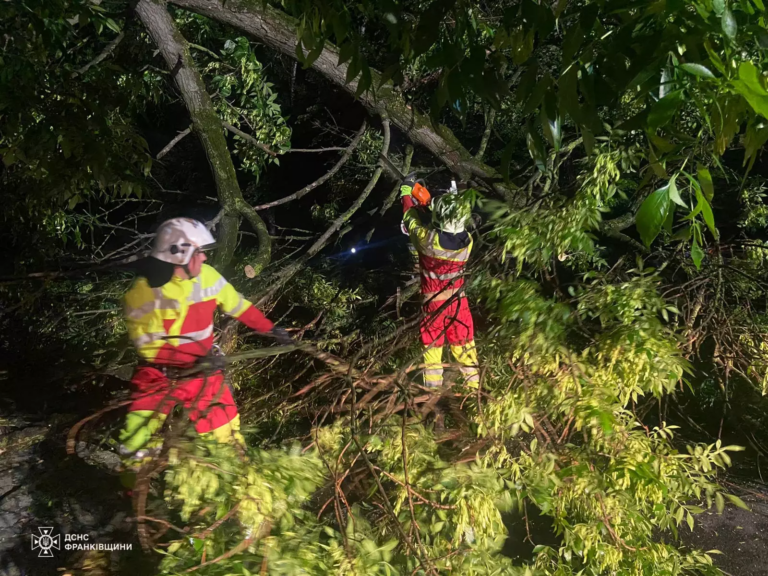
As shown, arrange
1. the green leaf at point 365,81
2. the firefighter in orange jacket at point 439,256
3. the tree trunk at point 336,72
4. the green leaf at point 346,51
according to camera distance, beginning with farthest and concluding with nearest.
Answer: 1. the tree trunk at point 336,72
2. the firefighter in orange jacket at point 439,256
3. the green leaf at point 346,51
4. the green leaf at point 365,81

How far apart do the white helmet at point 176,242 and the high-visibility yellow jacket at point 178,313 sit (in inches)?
4.7

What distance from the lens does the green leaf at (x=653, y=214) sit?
0.90 meters

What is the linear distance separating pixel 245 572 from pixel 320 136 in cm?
527

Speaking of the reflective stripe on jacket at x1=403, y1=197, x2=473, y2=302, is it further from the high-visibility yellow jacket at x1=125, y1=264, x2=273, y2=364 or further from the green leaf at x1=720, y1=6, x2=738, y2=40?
the green leaf at x1=720, y1=6, x2=738, y2=40

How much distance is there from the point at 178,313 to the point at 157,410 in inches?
33.4

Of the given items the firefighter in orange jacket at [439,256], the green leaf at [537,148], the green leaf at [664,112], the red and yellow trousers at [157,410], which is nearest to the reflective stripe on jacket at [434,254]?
the firefighter in orange jacket at [439,256]

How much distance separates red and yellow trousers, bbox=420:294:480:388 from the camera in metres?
2.20

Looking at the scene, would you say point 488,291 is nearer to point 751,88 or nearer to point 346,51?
point 346,51

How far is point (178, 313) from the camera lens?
2426mm

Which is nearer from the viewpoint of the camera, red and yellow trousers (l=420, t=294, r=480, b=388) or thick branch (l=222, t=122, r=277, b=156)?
red and yellow trousers (l=420, t=294, r=480, b=388)

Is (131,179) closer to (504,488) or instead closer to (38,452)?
(38,452)

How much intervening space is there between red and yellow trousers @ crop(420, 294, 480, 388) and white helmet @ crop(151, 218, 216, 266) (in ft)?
3.87

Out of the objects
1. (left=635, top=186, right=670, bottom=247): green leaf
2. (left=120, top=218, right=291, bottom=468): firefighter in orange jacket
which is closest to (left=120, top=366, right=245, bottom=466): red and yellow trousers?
(left=120, top=218, right=291, bottom=468): firefighter in orange jacket

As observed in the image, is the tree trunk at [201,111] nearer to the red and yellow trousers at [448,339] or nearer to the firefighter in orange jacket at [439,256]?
the firefighter in orange jacket at [439,256]
